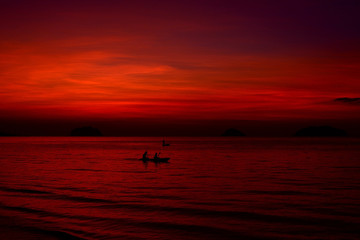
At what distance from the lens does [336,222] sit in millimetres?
18938

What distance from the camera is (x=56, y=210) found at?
71.1ft

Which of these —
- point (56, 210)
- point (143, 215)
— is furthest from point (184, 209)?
point (56, 210)

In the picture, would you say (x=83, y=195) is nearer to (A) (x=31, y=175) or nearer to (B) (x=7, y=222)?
(B) (x=7, y=222)

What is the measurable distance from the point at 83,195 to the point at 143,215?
8.41m

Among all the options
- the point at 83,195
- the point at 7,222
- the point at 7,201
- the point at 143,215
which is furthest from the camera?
the point at 83,195

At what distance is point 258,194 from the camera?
27469mm

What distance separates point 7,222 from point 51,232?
3.38 m

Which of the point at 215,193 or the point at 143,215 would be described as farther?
the point at 215,193

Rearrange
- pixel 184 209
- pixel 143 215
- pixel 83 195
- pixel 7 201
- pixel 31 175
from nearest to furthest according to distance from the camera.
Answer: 1. pixel 143 215
2. pixel 184 209
3. pixel 7 201
4. pixel 83 195
5. pixel 31 175

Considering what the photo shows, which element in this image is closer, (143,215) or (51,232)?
(51,232)

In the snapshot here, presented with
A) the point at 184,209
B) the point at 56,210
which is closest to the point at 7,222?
the point at 56,210

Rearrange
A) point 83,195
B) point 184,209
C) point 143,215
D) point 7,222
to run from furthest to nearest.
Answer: point 83,195 → point 184,209 → point 143,215 → point 7,222

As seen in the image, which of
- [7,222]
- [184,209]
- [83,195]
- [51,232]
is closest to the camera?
[51,232]

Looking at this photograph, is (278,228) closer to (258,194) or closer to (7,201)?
(258,194)
